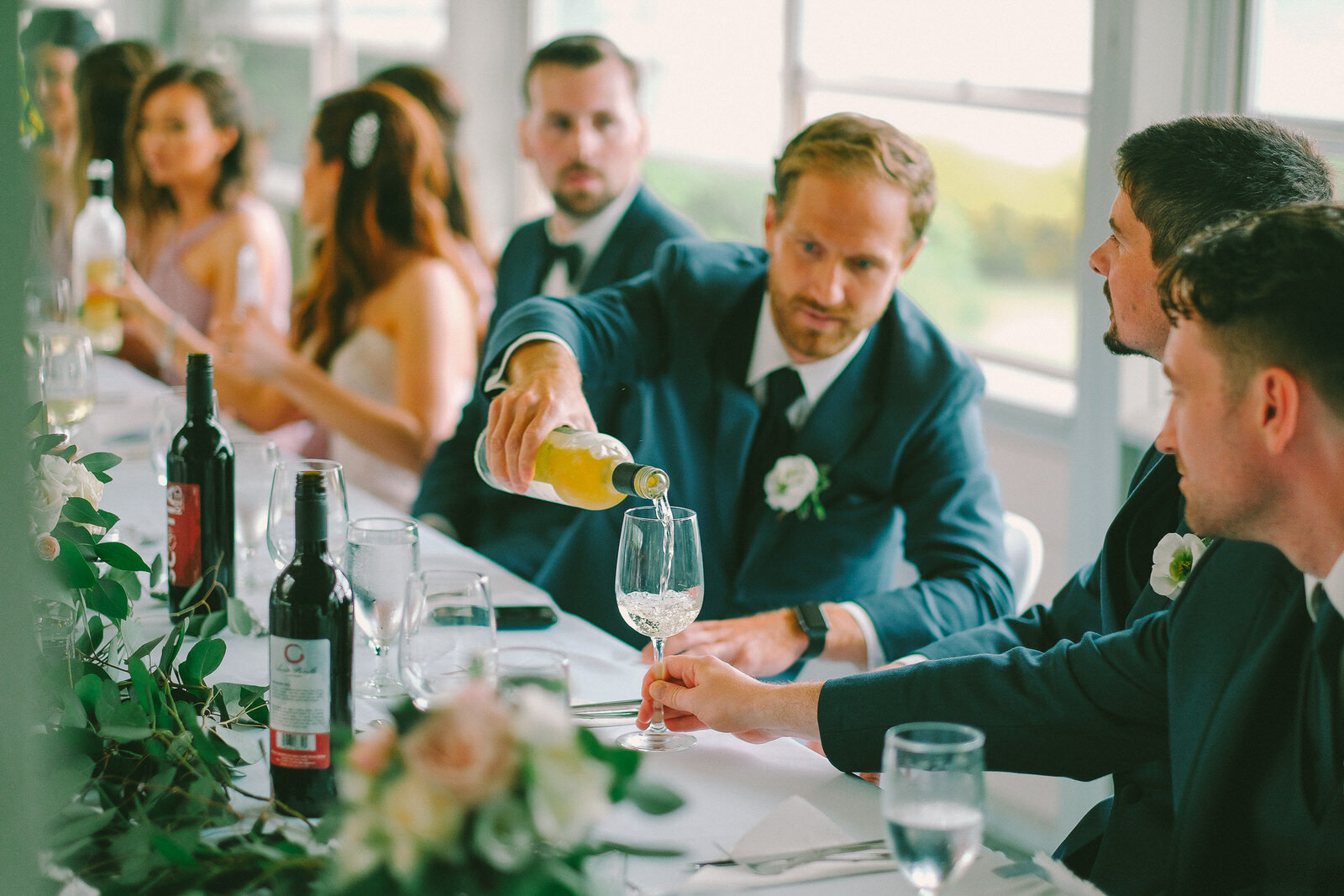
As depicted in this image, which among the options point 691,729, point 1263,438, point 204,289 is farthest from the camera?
point 204,289

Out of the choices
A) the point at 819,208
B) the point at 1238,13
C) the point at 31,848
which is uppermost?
the point at 1238,13

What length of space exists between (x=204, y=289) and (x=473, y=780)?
3.68 m

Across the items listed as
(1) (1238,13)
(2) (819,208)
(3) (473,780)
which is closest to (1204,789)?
(3) (473,780)

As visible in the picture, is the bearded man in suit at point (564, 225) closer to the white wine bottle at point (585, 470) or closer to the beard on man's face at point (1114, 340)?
the white wine bottle at point (585, 470)

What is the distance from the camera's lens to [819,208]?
77.7 inches

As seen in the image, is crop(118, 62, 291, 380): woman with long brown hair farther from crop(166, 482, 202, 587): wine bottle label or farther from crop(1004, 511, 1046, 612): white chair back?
crop(1004, 511, 1046, 612): white chair back

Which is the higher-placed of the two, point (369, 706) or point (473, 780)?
point (473, 780)

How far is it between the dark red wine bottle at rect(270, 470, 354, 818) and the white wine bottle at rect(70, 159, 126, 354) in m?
2.55

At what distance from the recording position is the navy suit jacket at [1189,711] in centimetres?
110

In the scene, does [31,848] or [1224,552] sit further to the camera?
[1224,552]

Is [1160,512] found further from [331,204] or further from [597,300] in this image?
[331,204]

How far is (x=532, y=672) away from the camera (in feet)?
2.66

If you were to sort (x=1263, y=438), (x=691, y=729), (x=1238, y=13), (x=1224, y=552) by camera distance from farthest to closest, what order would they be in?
(x=1238, y=13) → (x=691, y=729) → (x=1224, y=552) → (x=1263, y=438)

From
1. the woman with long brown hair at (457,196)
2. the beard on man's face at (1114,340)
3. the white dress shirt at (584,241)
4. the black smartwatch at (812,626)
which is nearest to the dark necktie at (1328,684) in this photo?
the beard on man's face at (1114,340)
